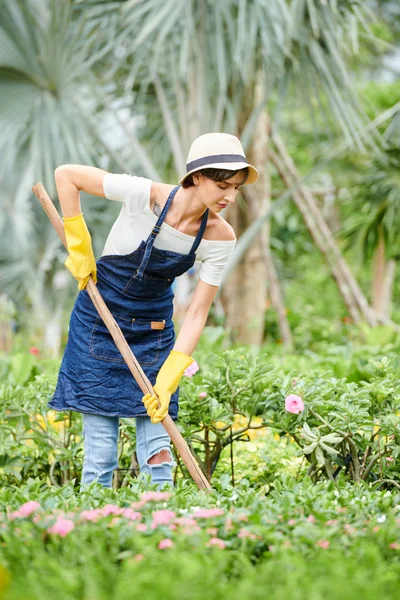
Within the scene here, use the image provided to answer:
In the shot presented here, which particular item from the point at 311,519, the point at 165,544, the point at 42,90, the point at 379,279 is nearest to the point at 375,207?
the point at 379,279

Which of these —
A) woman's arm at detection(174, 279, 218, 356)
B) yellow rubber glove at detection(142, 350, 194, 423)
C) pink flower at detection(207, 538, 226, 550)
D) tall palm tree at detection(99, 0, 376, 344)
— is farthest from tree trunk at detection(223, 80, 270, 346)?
pink flower at detection(207, 538, 226, 550)

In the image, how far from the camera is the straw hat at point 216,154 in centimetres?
210

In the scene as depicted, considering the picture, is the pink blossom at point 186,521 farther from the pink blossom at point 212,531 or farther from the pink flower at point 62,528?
the pink flower at point 62,528

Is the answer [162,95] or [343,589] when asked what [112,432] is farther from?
[162,95]

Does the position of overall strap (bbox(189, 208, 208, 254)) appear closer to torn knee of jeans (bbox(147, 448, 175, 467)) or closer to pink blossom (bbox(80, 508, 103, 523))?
torn knee of jeans (bbox(147, 448, 175, 467))

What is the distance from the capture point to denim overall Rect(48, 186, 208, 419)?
7.43 feet

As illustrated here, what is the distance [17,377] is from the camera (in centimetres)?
351

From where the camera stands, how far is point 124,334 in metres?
2.31

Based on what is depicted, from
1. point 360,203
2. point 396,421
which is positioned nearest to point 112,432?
point 396,421

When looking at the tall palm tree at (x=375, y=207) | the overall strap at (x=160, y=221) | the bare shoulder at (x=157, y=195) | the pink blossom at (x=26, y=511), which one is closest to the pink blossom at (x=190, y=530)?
the pink blossom at (x=26, y=511)

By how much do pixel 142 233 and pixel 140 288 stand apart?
18 centimetres

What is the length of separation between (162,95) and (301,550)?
441cm

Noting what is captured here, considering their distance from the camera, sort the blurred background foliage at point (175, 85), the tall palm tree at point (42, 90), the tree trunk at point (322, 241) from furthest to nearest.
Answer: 1. the tree trunk at point (322, 241)
2. the tall palm tree at point (42, 90)
3. the blurred background foliage at point (175, 85)

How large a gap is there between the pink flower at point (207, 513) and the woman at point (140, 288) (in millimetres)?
541
